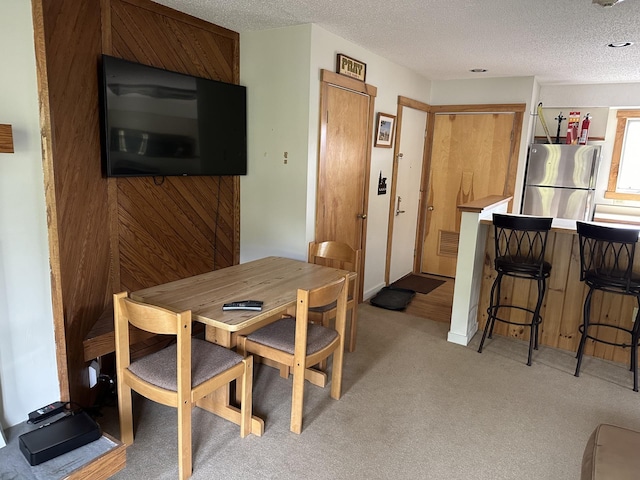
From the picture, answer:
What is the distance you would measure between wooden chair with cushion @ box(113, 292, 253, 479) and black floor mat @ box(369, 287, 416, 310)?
2.18 m

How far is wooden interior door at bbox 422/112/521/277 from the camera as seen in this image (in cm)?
484

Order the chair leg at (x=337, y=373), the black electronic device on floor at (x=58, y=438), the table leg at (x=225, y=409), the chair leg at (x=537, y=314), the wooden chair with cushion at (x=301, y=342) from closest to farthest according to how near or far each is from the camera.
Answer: the black electronic device on floor at (x=58, y=438), the wooden chair with cushion at (x=301, y=342), the table leg at (x=225, y=409), the chair leg at (x=337, y=373), the chair leg at (x=537, y=314)

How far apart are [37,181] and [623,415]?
11.2 feet

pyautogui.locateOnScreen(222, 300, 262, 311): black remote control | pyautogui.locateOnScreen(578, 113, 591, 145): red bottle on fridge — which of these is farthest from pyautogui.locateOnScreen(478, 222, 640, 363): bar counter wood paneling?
pyautogui.locateOnScreen(578, 113, 591, 145): red bottle on fridge

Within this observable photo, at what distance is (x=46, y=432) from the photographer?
1.85m

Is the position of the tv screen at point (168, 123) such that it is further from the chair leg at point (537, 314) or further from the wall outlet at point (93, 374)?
the chair leg at point (537, 314)

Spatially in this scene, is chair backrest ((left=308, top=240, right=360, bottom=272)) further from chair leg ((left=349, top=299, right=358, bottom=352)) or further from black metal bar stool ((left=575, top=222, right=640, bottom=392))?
black metal bar stool ((left=575, top=222, right=640, bottom=392))

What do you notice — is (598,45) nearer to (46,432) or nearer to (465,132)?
(465,132)

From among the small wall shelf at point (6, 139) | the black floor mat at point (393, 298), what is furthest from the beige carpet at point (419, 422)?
the small wall shelf at point (6, 139)

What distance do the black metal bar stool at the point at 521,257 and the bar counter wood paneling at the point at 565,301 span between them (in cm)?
8

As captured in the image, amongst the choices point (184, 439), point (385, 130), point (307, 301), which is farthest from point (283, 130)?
point (184, 439)

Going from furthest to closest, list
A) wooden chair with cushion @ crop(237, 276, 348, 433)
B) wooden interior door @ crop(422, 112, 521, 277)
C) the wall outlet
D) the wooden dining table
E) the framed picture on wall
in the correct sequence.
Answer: wooden interior door @ crop(422, 112, 521, 277), the framed picture on wall, the wall outlet, wooden chair with cushion @ crop(237, 276, 348, 433), the wooden dining table

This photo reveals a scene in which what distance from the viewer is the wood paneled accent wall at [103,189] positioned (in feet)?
7.18

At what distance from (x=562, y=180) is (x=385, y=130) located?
220 cm
